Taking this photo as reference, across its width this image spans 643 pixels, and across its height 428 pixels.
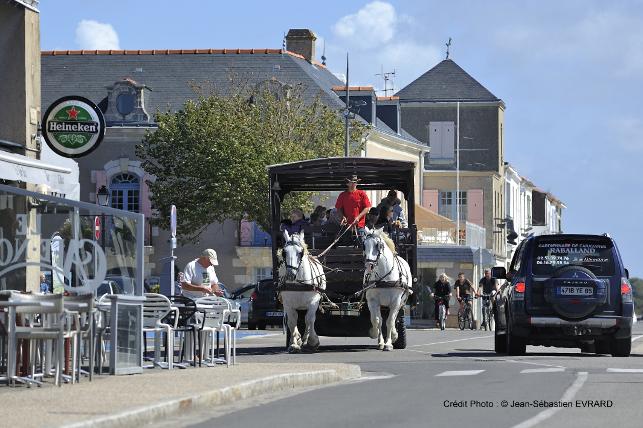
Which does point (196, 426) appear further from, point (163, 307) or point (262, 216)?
point (262, 216)

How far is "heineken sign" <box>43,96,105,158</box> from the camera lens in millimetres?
28750

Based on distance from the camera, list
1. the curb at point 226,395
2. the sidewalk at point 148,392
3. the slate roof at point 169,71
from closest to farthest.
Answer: the curb at point 226,395 < the sidewalk at point 148,392 < the slate roof at point 169,71

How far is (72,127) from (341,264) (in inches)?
197

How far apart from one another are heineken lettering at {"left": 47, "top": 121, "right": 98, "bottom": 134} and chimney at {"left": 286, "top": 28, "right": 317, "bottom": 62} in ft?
168

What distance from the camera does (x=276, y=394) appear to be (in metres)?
18.5

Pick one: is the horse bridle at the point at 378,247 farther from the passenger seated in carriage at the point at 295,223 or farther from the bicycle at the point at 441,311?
the bicycle at the point at 441,311

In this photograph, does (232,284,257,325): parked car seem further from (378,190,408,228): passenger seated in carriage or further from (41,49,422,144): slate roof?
(378,190,408,228): passenger seated in carriage

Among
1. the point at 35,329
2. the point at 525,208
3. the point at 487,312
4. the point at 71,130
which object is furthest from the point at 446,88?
the point at 35,329

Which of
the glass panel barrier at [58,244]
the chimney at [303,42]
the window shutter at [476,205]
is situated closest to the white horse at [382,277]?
the glass panel barrier at [58,244]

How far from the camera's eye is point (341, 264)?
Answer: 28609 mm

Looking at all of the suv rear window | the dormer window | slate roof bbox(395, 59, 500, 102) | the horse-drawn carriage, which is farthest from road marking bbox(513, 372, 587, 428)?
slate roof bbox(395, 59, 500, 102)

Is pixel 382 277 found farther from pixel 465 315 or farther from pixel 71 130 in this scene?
pixel 465 315

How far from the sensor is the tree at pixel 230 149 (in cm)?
6097

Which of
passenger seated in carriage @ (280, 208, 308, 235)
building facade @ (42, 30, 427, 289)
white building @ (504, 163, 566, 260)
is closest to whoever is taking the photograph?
passenger seated in carriage @ (280, 208, 308, 235)
